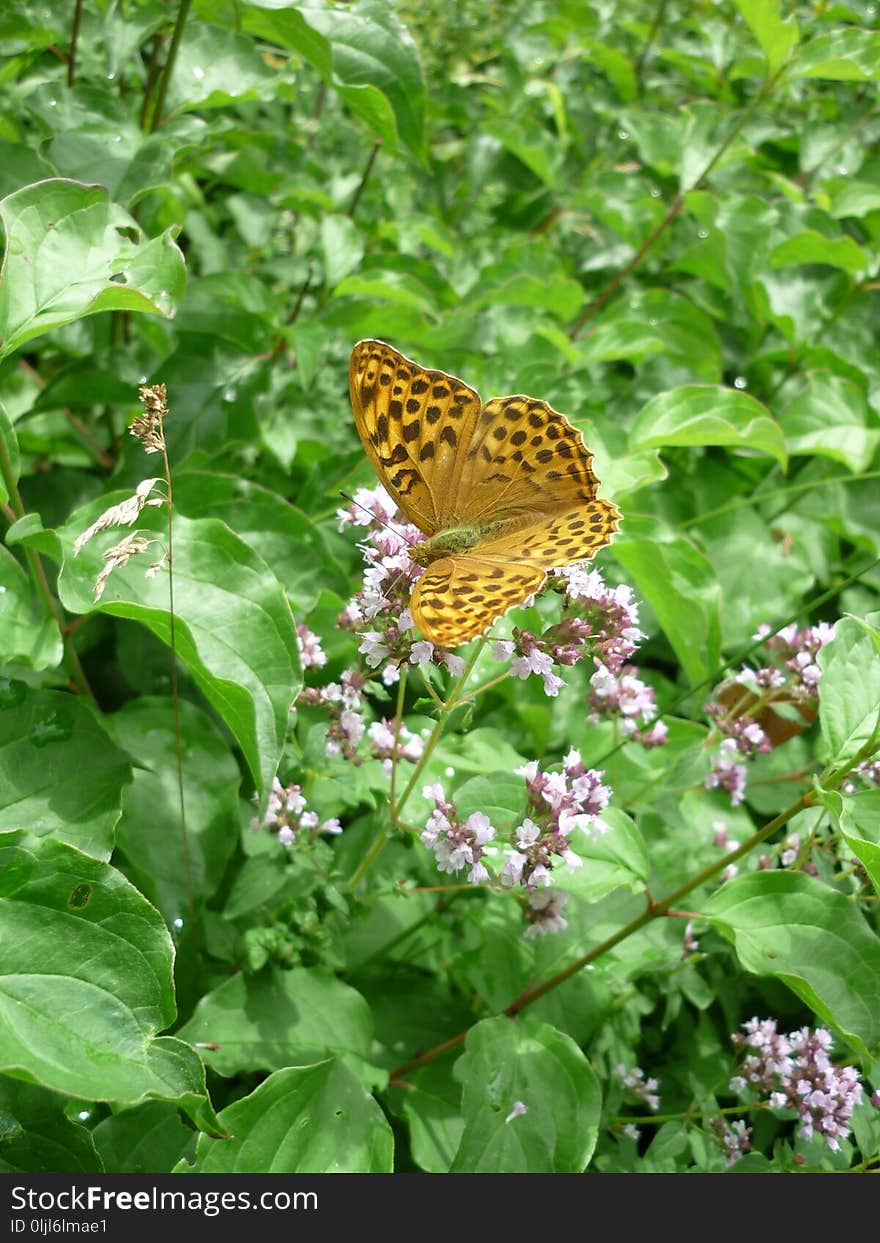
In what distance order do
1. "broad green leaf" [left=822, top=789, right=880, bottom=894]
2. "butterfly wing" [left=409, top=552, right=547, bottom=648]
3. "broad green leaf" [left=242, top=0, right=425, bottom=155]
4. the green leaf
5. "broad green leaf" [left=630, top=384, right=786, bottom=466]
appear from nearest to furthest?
"butterfly wing" [left=409, top=552, right=547, bottom=648] → "broad green leaf" [left=822, top=789, right=880, bottom=894] → "broad green leaf" [left=242, top=0, right=425, bottom=155] → "broad green leaf" [left=630, top=384, right=786, bottom=466] → the green leaf

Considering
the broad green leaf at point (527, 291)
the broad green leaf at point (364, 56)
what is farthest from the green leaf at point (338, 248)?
the broad green leaf at point (527, 291)

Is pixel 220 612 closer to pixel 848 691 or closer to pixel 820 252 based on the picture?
pixel 848 691

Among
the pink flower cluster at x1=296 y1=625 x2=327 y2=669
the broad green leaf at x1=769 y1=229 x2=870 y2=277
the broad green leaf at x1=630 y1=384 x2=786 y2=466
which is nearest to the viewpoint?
the pink flower cluster at x1=296 y1=625 x2=327 y2=669

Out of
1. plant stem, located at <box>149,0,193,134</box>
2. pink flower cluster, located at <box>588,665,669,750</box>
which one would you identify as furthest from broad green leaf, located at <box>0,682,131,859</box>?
plant stem, located at <box>149,0,193,134</box>

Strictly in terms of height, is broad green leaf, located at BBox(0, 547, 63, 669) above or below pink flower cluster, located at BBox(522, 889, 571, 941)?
above

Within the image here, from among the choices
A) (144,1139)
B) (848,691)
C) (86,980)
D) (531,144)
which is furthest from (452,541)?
(531,144)

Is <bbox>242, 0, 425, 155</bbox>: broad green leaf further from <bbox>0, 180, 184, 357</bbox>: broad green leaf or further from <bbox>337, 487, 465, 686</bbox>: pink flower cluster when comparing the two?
<bbox>337, 487, 465, 686</bbox>: pink flower cluster

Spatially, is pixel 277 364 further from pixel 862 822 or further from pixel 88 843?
pixel 862 822
